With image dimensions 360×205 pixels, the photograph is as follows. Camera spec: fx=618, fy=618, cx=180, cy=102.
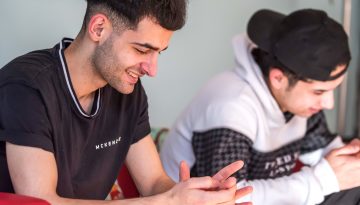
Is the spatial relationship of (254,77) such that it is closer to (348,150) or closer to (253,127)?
(253,127)

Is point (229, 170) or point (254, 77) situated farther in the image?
point (254, 77)

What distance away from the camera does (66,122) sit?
133cm

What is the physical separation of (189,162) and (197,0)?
1095 mm

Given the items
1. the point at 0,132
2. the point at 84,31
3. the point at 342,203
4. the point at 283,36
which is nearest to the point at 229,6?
the point at 283,36

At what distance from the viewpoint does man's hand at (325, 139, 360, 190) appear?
1694 mm

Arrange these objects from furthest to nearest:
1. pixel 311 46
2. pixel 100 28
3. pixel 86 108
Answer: pixel 311 46 < pixel 86 108 < pixel 100 28

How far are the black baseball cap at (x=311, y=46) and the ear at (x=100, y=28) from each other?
2.20 feet

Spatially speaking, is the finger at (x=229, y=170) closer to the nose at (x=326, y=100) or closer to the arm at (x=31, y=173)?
the arm at (x=31, y=173)

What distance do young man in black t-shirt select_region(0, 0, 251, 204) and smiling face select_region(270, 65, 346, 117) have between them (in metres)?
0.54

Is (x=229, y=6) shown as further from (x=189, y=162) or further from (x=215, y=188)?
(x=215, y=188)

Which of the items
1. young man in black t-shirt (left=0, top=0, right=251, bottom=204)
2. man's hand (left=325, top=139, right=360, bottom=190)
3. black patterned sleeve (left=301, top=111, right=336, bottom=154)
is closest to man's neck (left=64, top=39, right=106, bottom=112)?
young man in black t-shirt (left=0, top=0, right=251, bottom=204)

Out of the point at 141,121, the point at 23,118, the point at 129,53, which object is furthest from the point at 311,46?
the point at 23,118

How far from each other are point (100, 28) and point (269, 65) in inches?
27.7

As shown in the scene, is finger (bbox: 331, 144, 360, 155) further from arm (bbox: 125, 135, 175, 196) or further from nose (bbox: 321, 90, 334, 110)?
arm (bbox: 125, 135, 175, 196)
